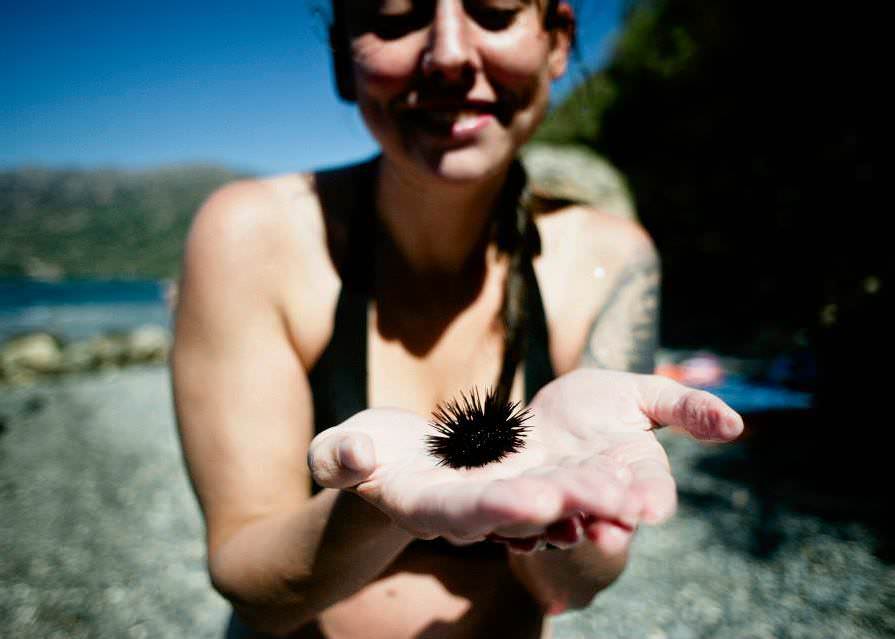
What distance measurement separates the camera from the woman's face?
1.80m

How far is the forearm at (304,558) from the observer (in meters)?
1.34

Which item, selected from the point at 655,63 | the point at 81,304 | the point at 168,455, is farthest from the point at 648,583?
the point at 81,304

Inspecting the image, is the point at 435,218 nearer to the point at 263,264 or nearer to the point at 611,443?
the point at 263,264

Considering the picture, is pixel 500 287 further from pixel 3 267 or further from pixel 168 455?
pixel 3 267

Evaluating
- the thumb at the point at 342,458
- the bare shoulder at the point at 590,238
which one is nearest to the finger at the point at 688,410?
the thumb at the point at 342,458

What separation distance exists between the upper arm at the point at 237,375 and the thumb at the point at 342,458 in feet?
3.16

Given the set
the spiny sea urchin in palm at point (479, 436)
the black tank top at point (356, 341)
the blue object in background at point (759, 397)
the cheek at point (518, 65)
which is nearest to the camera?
the spiny sea urchin in palm at point (479, 436)

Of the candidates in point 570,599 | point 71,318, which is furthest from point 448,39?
point 71,318

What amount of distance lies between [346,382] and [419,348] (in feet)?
1.39

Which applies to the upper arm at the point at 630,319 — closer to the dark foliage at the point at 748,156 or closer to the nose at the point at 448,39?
the dark foliage at the point at 748,156

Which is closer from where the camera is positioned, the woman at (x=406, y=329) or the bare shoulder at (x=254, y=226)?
the woman at (x=406, y=329)

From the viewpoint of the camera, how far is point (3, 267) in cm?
7044

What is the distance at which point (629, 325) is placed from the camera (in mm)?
2438

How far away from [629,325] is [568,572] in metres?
1.09
